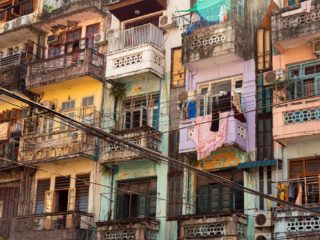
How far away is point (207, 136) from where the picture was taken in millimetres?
22328

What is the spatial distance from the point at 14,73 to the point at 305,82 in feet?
41.6

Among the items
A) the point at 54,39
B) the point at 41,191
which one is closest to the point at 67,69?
the point at 54,39

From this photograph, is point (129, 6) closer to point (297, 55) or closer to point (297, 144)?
point (297, 55)

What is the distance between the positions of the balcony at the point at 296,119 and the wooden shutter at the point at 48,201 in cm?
974

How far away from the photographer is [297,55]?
22.3 metres

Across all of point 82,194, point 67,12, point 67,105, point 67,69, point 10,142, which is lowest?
point 82,194

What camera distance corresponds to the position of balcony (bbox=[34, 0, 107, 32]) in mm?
27906

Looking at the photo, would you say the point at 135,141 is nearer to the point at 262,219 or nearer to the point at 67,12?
the point at 262,219

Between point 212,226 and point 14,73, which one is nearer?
point 212,226

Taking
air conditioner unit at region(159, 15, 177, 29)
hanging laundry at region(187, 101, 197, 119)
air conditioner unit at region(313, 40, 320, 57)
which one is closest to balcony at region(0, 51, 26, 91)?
air conditioner unit at region(159, 15, 177, 29)

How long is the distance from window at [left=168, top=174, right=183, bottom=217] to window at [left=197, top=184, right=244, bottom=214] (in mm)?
686

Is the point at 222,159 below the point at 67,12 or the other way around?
below

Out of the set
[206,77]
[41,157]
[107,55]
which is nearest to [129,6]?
[107,55]

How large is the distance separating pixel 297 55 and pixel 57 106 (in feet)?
33.9
